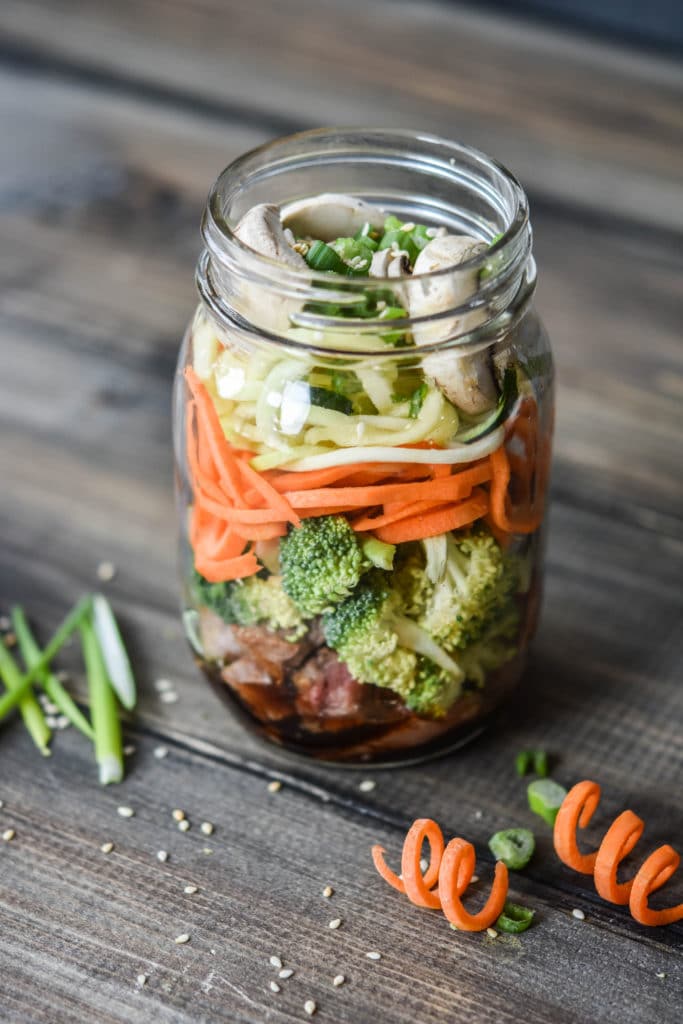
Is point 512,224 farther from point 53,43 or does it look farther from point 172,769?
point 53,43

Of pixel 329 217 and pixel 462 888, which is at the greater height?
pixel 329 217

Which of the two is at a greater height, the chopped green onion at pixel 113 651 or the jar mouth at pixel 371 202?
the jar mouth at pixel 371 202

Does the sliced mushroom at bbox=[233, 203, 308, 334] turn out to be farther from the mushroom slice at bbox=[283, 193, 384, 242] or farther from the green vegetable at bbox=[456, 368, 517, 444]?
the green vegetable at bbox=[456, 368, 517, 444]

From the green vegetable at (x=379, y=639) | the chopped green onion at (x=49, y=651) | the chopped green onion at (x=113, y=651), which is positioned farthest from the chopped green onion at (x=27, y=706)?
the green vegetable at (x=379, y=639)

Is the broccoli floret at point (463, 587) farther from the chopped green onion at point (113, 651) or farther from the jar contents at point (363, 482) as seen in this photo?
the chopped green onion at point (113, 651)

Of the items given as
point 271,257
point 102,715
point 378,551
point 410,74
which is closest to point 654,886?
point 378,551

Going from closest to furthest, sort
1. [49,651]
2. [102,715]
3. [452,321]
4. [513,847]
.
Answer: [452,321]
[513,847]
[102,715]
[49,651]

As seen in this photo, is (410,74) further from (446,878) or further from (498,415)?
(446,878)

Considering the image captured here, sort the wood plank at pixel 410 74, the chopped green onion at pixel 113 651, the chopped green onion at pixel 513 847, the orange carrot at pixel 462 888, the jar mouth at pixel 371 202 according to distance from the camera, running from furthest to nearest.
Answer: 1. the wood plank at pixel 410 74
2. the chopped green onion at pixel 113 651
3. the chopped green onion at pixel 513 847
4. the orange carrot at pixel 462 888
5. the jar mouth at pixel 371 202
